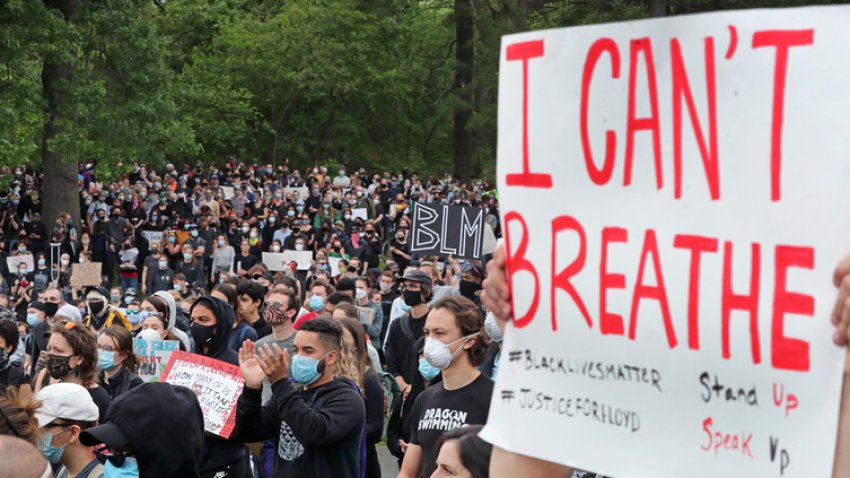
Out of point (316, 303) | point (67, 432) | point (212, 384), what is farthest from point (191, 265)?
point (67, 432)

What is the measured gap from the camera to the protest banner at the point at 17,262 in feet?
75.4

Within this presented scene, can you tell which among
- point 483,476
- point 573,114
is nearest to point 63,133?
point 483,476

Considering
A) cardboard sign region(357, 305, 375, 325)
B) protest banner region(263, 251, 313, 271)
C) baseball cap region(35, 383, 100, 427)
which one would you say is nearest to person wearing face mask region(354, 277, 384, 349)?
cardboard sign region(357, 305, 375, 325)

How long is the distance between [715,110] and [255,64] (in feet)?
139

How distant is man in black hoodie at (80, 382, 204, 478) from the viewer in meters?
4.82

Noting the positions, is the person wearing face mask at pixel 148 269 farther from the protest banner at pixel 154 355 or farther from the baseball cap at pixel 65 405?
the baseball cap at pixel 65 405

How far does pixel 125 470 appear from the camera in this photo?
4.89 metres

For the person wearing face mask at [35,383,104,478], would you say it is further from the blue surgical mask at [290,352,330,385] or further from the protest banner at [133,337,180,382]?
the protest banner at [133,337,180,382]

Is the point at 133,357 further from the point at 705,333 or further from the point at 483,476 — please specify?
the point at 705,333

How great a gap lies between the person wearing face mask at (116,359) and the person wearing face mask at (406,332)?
2.49 m

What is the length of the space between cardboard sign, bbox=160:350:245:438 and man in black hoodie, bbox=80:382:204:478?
870 mm

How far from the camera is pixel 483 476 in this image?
14.3 feet

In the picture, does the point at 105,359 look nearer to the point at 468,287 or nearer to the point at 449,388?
the point at 449,388

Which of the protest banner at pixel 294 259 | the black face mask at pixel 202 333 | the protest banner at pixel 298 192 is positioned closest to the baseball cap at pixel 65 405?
the black face mask at pixel 202 333
